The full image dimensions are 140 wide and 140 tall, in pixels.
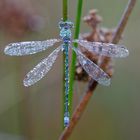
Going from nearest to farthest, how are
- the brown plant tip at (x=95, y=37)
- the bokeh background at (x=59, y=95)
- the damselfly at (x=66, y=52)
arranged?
the damselfly at (x=66, y=52) → the brown plant tip at (x=95, y=37) → the bokeh background at (x=59, y=95)

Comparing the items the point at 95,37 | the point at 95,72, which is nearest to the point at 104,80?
the point at 95,72

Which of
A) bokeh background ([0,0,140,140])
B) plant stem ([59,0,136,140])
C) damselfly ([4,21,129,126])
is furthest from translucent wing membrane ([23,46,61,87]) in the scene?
bokeh background ([0,0,140,140])

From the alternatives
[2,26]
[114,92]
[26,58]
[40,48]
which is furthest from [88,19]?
[114,92]

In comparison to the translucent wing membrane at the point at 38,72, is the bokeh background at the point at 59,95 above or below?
below

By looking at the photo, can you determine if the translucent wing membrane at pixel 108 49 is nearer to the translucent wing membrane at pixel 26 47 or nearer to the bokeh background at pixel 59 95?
the translucent wing membrane at pixel 26 47

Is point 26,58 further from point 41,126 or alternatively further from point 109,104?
point 109,104

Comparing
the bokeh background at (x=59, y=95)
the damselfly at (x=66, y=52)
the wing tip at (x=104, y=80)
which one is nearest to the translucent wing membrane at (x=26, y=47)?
the damselfly at (x=66, y=52)

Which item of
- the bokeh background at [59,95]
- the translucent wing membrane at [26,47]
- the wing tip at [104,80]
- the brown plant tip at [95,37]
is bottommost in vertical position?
the bokeh background at [59,95]

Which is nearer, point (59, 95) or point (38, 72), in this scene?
point (38, 72)

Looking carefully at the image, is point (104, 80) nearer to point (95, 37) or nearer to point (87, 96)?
point (87, 96)
